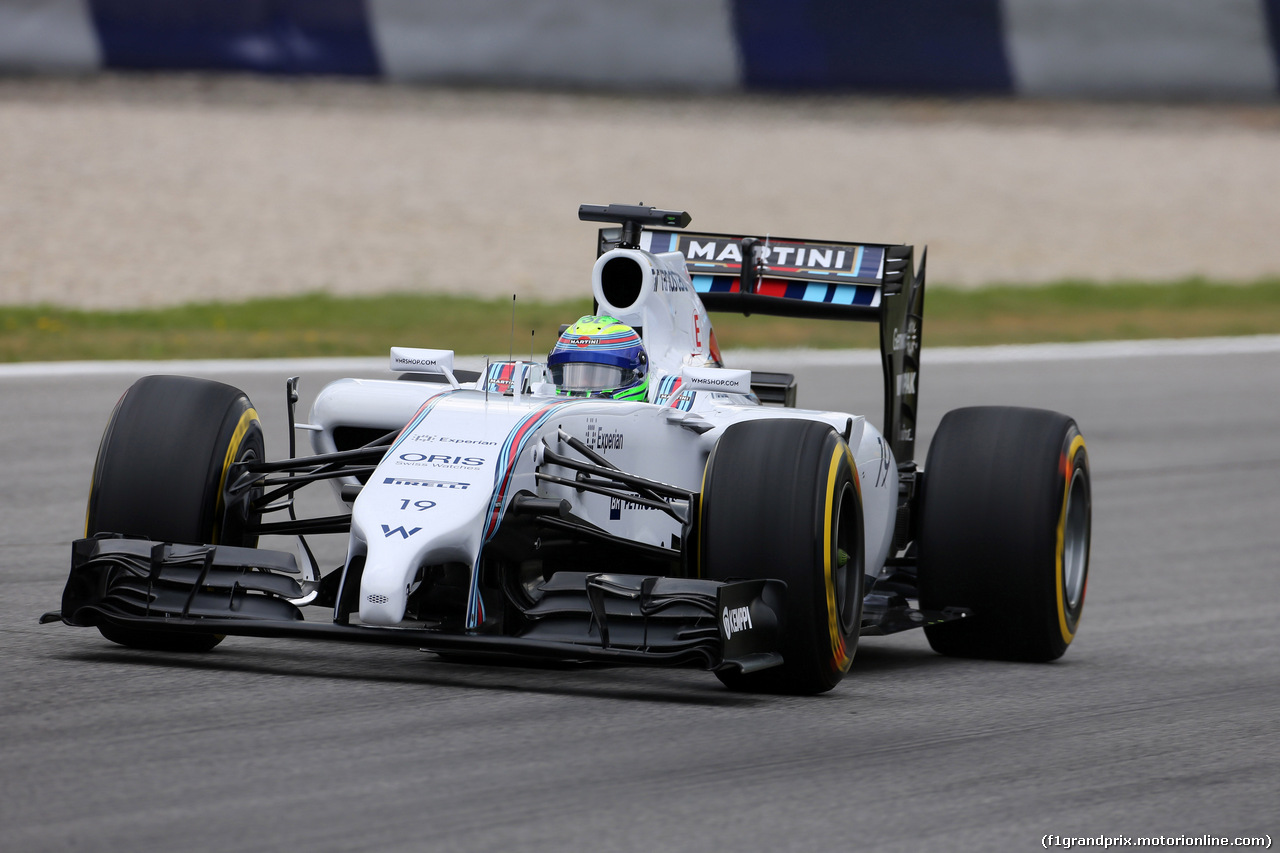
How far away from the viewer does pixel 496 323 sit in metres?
22.2

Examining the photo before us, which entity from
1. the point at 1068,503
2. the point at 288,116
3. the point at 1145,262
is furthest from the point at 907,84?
the point at 1068,503

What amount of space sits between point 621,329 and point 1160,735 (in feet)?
9.36

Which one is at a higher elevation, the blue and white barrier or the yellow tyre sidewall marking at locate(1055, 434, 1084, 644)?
the blue and white barrier

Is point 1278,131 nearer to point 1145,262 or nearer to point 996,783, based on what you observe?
point 1145,262

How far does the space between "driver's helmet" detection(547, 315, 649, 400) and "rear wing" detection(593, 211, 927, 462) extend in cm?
135

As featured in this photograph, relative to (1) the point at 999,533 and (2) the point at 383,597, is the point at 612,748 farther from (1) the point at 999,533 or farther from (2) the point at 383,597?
(1) the point at 999,533

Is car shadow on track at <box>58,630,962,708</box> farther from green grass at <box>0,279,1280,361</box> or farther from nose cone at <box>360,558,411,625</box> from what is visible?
green grass at <box>0,279,1280,361</box>

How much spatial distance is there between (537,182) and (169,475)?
24.0 m

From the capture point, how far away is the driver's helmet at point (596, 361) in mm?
8000

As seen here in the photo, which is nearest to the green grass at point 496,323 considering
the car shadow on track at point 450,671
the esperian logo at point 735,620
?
the car shadow on track at point 450,671

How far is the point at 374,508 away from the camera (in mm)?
6703

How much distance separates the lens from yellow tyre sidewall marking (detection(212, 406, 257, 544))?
7.47m

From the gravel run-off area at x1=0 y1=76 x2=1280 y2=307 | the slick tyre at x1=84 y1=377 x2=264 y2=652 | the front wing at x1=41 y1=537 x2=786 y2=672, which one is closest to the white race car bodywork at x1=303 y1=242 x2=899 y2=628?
the front wing at x1=41 y1=537 x2=786 y2=672

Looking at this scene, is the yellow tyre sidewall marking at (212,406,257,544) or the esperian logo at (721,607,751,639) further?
the yellow tyre sidewall marking at (212,406,257,544)
